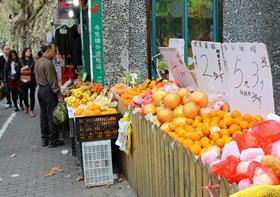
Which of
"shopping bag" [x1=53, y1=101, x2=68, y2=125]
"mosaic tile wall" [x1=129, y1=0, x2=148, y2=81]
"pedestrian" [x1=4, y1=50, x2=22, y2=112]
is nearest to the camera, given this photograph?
"shopping bag" [x1=53, y1=101, x2=68, y2=125]

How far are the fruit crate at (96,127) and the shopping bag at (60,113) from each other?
197 cm

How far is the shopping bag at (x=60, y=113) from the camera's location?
7199 millimetres

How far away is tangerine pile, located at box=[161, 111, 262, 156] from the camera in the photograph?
3.07 meters

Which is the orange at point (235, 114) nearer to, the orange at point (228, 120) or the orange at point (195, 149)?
the orange at point (228, 120)

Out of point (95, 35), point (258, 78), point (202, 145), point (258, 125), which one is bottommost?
point (202, 145)

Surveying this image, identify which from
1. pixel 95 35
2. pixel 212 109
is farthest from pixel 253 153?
pixel 95 35

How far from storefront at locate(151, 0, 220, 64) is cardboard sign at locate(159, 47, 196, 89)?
11.5ft

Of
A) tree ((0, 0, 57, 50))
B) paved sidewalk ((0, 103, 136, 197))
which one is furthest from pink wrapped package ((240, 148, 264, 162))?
tree ((0, 0, 57, 50))

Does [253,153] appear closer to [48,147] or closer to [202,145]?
[202,145]

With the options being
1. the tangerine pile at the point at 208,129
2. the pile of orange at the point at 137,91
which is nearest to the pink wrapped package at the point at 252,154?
the tangerine pile at the point at 208,129

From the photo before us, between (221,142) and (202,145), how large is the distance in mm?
196

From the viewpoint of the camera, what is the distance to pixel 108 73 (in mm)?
8070

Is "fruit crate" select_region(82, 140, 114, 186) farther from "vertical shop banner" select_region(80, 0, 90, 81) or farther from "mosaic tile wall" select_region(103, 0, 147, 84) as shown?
"vertical shop banner" select_region(80, 0, 90, 81)

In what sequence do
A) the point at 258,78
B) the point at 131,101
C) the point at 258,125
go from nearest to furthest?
1. the point at 258,125
2. the point at 258,78
3. the point at 131,101
